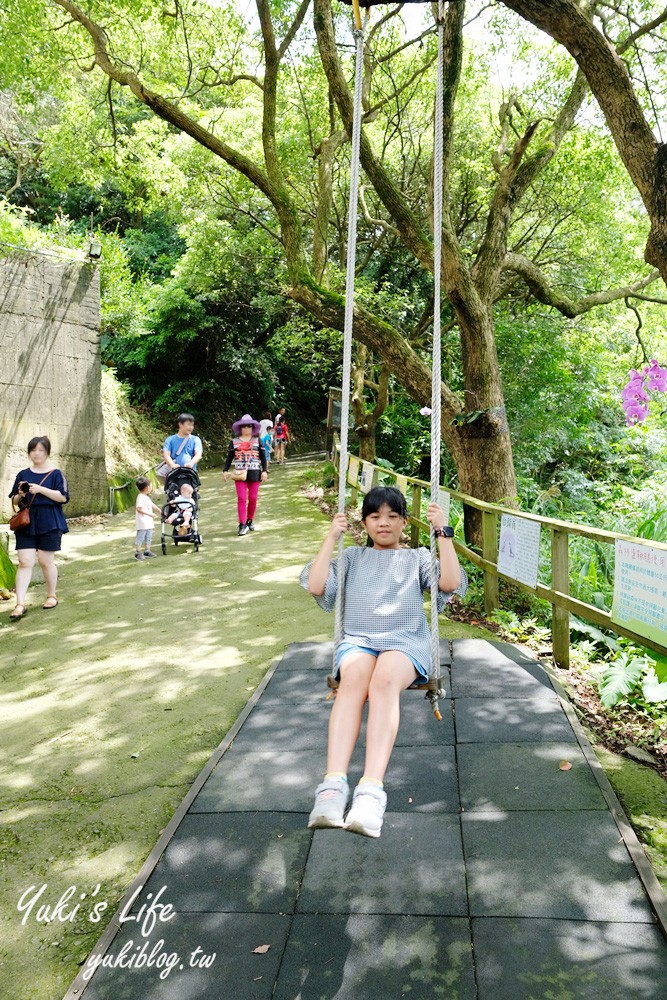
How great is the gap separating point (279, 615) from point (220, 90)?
8630mm

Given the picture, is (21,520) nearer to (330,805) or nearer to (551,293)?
(330,805)

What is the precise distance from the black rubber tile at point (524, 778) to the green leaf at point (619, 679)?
1.97 ft

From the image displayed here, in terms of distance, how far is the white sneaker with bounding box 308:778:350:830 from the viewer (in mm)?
2141

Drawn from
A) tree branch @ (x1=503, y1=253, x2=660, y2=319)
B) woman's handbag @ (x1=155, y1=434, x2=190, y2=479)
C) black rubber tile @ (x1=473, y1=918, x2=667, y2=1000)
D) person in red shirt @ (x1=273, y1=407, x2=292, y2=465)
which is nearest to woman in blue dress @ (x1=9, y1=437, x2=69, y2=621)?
woman's handbag @ (x1=155, y1=434, x2=190, y2=479)

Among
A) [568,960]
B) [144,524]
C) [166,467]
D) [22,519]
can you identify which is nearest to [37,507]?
[22,519]

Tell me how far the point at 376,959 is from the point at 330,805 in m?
0.42

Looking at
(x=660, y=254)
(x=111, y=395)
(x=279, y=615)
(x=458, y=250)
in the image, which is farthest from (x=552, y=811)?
(x=111, y=395)

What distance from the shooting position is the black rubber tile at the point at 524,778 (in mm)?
2750

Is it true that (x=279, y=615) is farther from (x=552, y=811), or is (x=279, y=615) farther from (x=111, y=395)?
(x=111, y=395)

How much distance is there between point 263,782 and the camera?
3.00 meters

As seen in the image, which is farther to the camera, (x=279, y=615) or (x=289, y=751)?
(x=279, y=615)

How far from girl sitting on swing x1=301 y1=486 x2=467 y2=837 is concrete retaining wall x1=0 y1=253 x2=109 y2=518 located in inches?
275

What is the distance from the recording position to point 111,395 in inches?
515

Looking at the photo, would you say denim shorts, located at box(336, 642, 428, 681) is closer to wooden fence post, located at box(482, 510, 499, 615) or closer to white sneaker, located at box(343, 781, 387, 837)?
white sneaker, located at box(343, 781, 387, 837)
